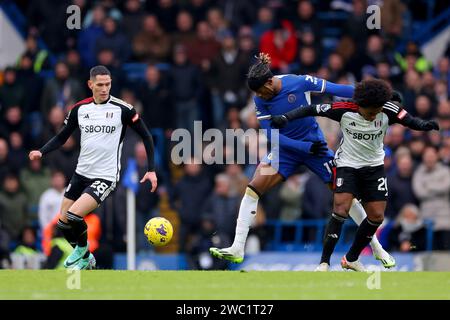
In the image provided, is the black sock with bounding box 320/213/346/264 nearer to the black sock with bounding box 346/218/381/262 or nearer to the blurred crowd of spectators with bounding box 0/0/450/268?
the black sock with bounding box 346/218/381/262

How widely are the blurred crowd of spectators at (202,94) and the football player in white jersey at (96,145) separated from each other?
5.07 m

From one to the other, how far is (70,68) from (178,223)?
12.9 ft

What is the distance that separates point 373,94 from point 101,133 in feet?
11.4

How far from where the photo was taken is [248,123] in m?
22.2

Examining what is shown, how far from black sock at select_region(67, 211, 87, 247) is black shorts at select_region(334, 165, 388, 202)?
3102 millimetres

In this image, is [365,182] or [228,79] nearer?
[365,182]

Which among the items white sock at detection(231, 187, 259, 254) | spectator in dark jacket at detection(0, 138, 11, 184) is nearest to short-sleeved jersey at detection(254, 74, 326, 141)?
white sock at detection(231, 187, 259, 254)

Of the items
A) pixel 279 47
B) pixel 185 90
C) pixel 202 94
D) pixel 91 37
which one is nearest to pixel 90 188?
pixel 185 90

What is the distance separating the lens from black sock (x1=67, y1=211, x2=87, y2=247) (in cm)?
1546

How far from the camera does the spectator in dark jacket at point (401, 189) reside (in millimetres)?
21203

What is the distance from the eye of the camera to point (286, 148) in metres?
15.6

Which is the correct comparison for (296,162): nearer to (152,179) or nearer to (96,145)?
(152,179)
